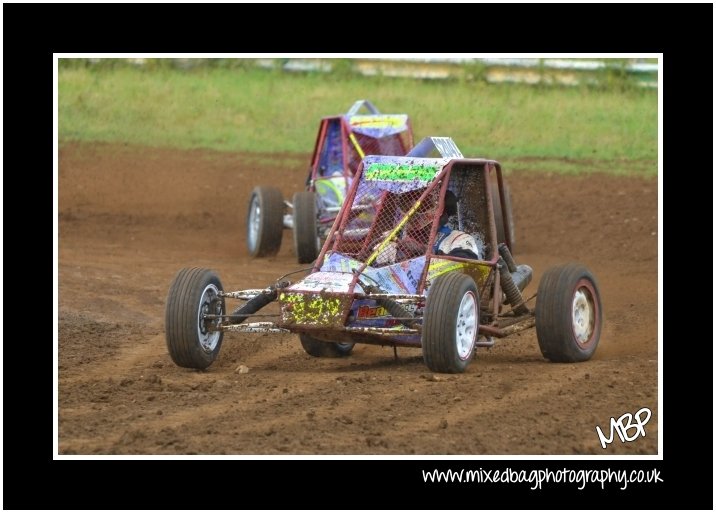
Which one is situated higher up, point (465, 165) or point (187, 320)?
point (465, 165)

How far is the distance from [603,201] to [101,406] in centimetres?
1391

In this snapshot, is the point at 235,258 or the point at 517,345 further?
the point at 235,258

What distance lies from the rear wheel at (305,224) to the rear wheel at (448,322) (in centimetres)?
741

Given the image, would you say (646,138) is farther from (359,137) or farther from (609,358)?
(609,358)

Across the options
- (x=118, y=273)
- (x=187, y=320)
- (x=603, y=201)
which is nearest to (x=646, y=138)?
(x=603, y=201)

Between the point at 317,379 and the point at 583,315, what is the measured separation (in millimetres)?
2461

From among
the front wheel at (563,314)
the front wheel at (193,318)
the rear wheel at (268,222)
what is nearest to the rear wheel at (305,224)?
the rear wheel at (268,222)

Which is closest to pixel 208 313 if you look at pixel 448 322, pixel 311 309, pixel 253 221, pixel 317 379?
pixel 311 309

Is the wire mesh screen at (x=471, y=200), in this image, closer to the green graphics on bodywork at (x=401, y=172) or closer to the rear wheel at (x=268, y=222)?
the green graphics on bodywork at (x=401, y=172)

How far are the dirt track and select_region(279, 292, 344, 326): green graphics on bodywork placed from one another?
0.45 meters

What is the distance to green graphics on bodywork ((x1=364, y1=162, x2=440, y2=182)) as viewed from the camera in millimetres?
11320

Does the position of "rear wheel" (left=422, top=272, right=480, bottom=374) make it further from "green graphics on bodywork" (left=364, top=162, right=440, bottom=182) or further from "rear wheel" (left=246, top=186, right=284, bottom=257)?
"rear wheel" (left=246, top=186, right=284, bottom=257)

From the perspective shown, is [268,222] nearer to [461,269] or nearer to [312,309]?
[461,269]

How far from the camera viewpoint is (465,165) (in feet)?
38.0
